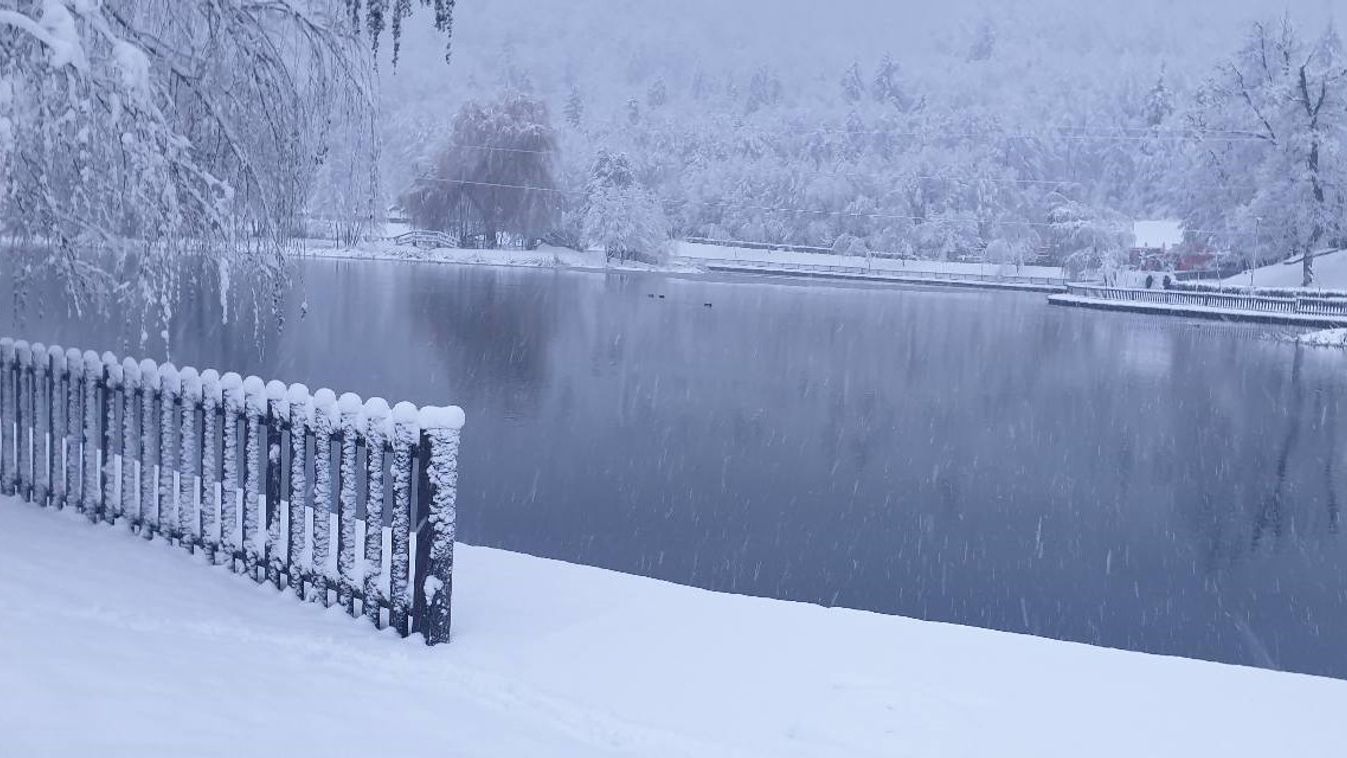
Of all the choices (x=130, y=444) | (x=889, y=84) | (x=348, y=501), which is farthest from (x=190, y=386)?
(x=889, y=84)

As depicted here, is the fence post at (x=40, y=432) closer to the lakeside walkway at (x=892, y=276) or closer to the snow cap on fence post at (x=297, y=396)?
the snow cap on fence post at (x=297, y=396)

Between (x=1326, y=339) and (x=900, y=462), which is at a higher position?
(x=1326, y=339)

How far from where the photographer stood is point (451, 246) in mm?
82750

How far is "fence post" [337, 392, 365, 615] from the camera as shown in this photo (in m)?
5.59

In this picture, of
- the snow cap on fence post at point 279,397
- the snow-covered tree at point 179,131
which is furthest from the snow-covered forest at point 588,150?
the snow cap on fence post at point 279,397

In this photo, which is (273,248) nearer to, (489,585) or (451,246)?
(489,585)

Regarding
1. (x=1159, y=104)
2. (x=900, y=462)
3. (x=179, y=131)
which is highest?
(x=1159, y=104)

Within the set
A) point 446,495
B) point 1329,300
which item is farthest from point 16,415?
point 1329,300

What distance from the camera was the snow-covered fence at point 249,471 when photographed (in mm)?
5477

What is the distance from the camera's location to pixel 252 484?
20.7ft

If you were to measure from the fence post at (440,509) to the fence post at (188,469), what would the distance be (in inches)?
66.6

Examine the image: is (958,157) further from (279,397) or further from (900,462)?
(279,397)

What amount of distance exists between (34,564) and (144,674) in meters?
1.82

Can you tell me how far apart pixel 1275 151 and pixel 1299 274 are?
6.15 meters
